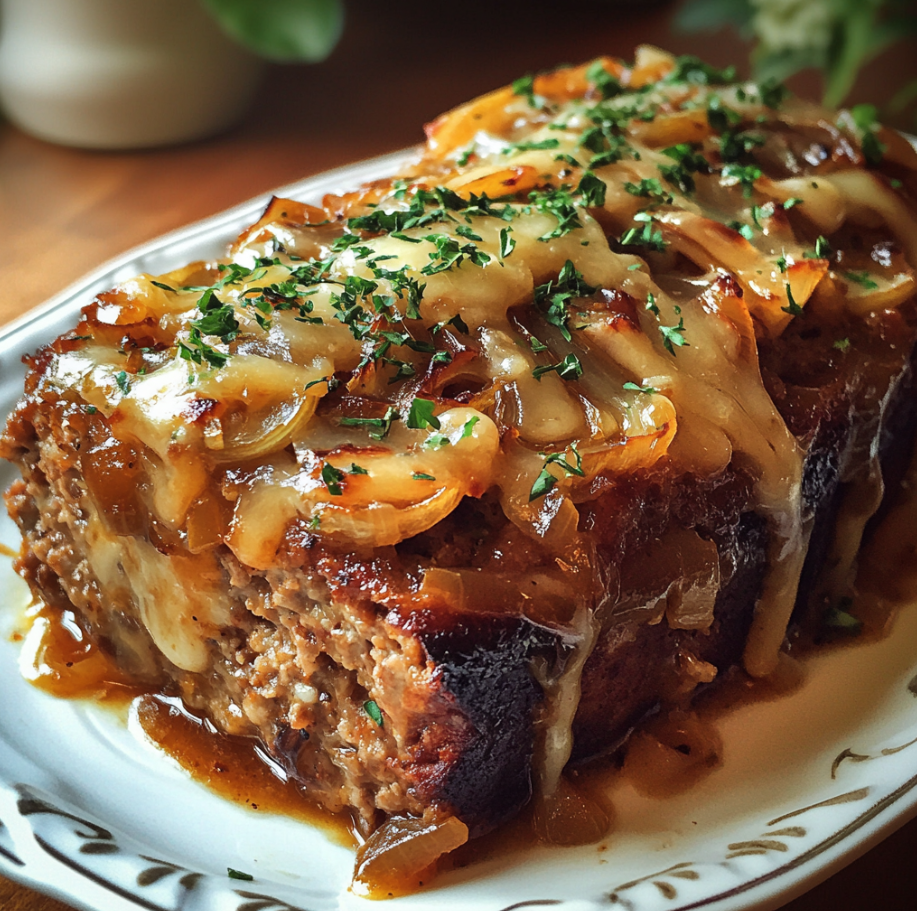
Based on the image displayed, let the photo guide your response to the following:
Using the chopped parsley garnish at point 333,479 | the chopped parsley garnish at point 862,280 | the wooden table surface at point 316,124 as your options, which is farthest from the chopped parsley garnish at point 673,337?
the wooden table surface at point 316,124

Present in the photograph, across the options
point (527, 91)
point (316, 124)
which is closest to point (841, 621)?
point (527, 91)

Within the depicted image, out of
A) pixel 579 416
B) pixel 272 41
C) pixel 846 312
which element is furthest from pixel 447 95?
pixel 579 416

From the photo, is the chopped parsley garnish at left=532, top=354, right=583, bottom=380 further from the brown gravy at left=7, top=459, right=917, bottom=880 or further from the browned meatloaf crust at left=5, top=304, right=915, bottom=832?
the brown gravy at left=7, top=459, right=917, bottom=880

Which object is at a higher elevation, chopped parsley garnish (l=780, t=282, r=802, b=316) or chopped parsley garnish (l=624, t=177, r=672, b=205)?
chopped parsley garnish (l=624, t=177, r=672, b=205)

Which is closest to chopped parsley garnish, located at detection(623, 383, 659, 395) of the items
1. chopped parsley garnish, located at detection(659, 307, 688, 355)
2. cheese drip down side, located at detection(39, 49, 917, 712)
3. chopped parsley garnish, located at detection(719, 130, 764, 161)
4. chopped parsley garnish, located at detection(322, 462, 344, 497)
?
cheese drip down side, located at detection(39, 49, 917, 712)

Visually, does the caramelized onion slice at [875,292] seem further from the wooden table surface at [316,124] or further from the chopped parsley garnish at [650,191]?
the wooden table surface at [316,124]

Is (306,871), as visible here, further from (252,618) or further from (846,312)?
(846,312)
